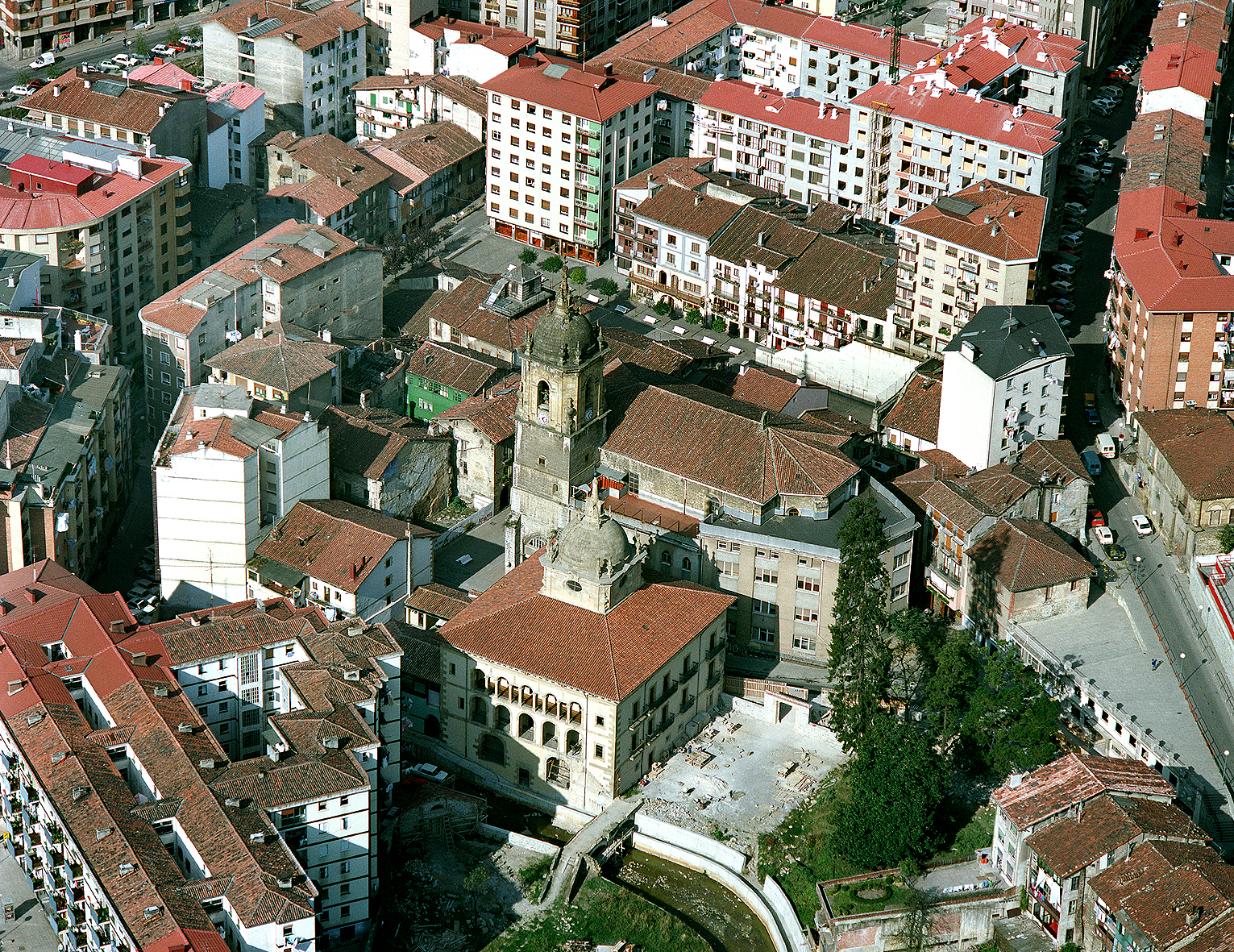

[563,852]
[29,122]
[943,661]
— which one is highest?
[29,122]

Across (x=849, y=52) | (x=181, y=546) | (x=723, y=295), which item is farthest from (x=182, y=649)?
(x=849, y=52)

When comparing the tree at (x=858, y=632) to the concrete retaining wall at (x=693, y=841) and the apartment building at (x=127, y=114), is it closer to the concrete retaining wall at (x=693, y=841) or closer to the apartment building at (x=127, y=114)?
the concrete retaining wall at (x=693, y=841)

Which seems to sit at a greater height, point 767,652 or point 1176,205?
point 1176,205

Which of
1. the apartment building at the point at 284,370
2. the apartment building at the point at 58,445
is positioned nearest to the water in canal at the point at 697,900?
the apartment building at the point at 284,370

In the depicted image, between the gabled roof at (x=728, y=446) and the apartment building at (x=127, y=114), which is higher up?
the apartment building at (x=127, y=114)

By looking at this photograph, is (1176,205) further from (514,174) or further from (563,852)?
(563,852)

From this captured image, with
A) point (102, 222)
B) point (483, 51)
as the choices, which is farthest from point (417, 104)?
point (102, 222)

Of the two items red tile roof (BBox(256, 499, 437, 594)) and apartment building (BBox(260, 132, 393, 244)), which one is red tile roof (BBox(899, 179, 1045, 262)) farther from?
red tile roof (BBox(256, 499, 437, 594))

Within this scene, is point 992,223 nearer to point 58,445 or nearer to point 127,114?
point 58,445
